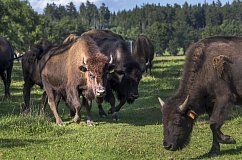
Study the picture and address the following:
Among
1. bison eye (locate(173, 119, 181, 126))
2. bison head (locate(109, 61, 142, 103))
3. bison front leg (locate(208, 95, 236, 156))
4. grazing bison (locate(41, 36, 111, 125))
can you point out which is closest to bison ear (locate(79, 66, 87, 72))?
grazing bison (locate(41, 36, 111, 125))

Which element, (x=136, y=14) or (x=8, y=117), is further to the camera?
(x=136, y=14)

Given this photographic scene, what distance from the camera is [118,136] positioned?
38.4 feet

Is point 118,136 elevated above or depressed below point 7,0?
below

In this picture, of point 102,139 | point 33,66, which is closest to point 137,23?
point 33,66

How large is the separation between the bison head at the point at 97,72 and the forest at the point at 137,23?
1391 inches

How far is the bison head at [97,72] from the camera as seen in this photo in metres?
12.3

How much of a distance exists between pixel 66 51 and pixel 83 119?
2.00m

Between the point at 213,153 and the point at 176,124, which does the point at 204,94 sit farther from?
the point at 213,153

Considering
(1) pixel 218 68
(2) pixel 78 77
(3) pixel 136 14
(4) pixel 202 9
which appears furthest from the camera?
(3) pixel 136 14

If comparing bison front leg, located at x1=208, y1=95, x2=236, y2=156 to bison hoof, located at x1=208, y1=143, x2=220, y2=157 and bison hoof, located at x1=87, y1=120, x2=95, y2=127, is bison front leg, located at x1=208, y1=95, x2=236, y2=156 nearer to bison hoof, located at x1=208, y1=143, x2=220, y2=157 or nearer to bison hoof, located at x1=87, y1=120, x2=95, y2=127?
bison hoof, located at x1=208, y1=143, x2=220, y2=157

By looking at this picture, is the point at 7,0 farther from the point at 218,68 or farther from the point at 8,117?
the point at 218,68

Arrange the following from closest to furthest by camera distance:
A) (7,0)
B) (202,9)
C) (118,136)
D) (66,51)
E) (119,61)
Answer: (118,136) < (66,51) < (119,61) < (7,0) < (202,9)

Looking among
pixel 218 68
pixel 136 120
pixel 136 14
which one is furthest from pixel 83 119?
pixel 136 14

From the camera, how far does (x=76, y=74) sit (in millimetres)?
13336
